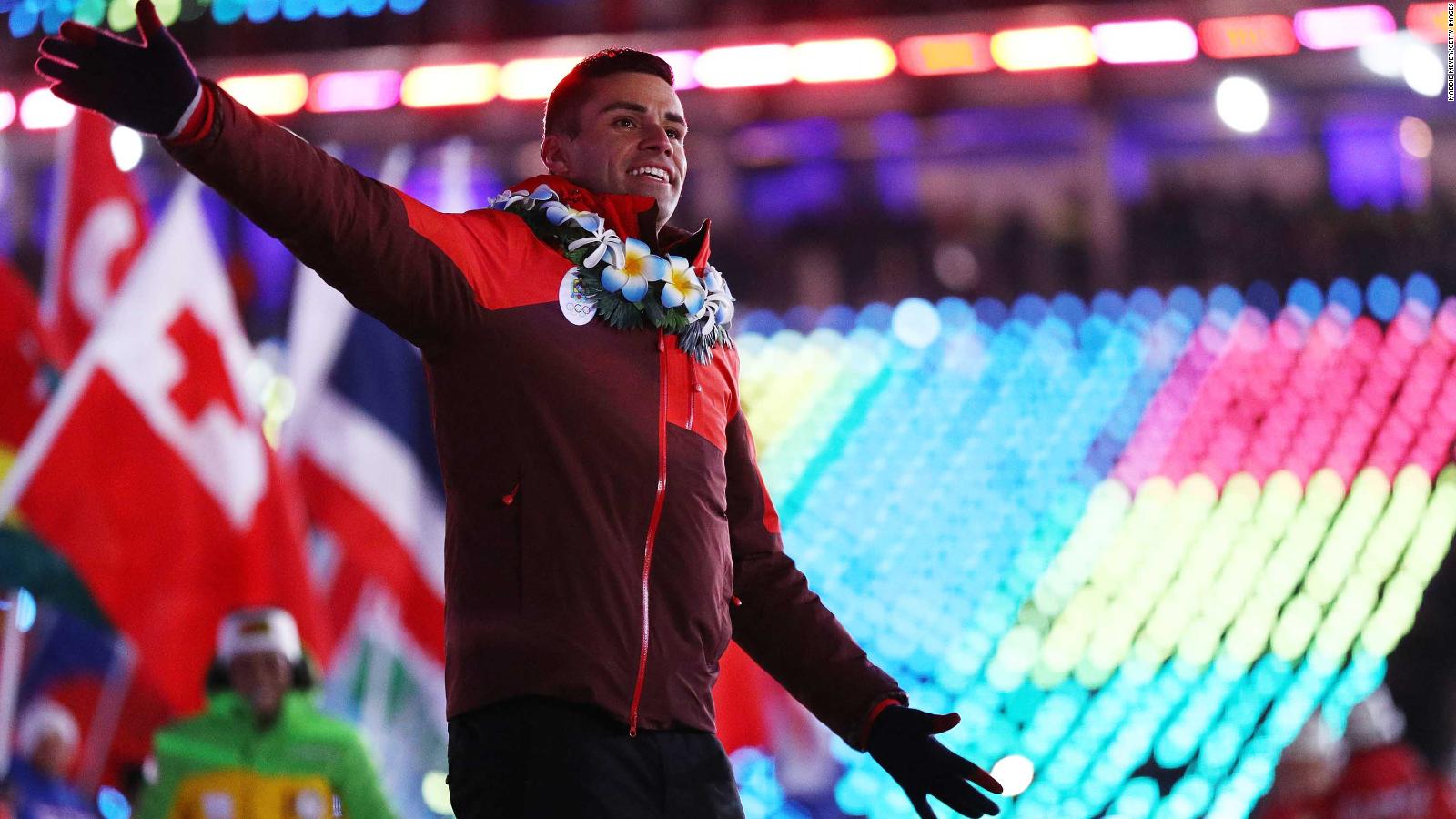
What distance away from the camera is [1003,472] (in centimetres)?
1029

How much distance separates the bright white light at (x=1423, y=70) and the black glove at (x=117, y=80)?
556 centimetres

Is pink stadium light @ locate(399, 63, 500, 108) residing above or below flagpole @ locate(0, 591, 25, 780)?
above

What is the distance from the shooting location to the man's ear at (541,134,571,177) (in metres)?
1.84

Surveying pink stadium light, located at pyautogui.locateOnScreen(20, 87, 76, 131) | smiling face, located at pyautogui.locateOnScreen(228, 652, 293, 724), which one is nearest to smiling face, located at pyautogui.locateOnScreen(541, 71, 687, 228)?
smiling face, located at pyautogui.locateOnScreen(228, 652, 293, 724)

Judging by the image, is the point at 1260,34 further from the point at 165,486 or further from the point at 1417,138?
the point at 165,486

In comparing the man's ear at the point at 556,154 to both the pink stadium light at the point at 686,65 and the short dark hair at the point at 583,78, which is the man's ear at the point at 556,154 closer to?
the short dark hair at the point at 583,78

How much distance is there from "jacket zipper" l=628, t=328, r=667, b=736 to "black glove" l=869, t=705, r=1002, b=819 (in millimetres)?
344

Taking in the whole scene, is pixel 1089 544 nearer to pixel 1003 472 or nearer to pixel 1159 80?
pixel 1003 472

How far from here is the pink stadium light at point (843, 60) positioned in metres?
6.16

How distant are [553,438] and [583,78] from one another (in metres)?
0.48

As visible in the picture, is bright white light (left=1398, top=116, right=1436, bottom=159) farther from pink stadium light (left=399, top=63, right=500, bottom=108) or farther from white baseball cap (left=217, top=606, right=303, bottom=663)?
white baseball cap (left=217, top=606, right=303, bottom=663)

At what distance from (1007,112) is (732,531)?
4814 millimetres

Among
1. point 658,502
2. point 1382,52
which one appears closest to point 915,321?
point 1382,52

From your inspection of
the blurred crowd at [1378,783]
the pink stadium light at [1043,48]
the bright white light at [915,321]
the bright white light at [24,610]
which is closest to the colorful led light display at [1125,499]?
the bright white light at [915,321]
